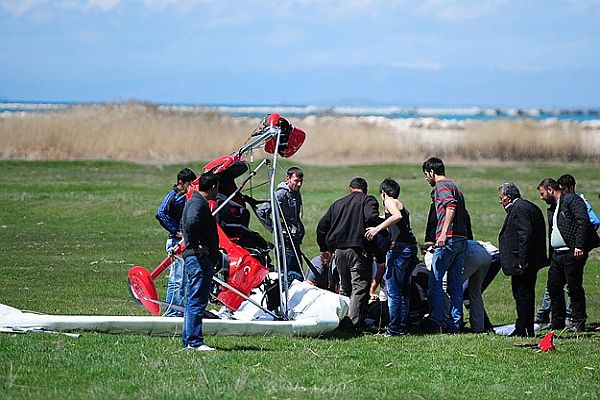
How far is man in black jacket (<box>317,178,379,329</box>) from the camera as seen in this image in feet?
39.2

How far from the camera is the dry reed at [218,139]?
39.2m

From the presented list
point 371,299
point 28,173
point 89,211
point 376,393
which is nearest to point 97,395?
point 376,393

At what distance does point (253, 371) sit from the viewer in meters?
9.27

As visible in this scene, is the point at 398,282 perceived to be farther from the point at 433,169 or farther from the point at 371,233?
the point at 433,169

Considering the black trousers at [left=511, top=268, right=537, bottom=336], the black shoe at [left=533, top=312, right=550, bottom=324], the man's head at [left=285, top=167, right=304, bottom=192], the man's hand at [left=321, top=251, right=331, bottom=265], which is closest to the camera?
the black trousers at [left=511, top=268, right=537, bottom=336]

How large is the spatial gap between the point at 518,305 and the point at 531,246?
73 cm

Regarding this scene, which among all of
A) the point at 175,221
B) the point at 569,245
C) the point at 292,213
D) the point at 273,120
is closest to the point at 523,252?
the point at 569,245

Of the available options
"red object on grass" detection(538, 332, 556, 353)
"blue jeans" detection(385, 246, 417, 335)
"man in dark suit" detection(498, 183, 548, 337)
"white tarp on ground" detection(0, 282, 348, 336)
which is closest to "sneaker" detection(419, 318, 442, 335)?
"blue jeans" detection(385, 246, 417, 335)

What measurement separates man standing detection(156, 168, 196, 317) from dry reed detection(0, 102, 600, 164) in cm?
2667

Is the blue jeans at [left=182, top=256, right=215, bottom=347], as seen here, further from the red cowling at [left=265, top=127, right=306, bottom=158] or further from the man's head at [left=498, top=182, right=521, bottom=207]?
the man's head at [left=498, top=182, right=521, bottom=207]

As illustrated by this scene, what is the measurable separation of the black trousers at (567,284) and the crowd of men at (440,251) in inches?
0.5

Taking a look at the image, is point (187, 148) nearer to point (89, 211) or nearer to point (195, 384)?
point (89, 211)

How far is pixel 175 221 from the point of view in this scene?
12.5 m

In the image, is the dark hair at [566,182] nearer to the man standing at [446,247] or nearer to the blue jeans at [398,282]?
the man standing at [446,247]
